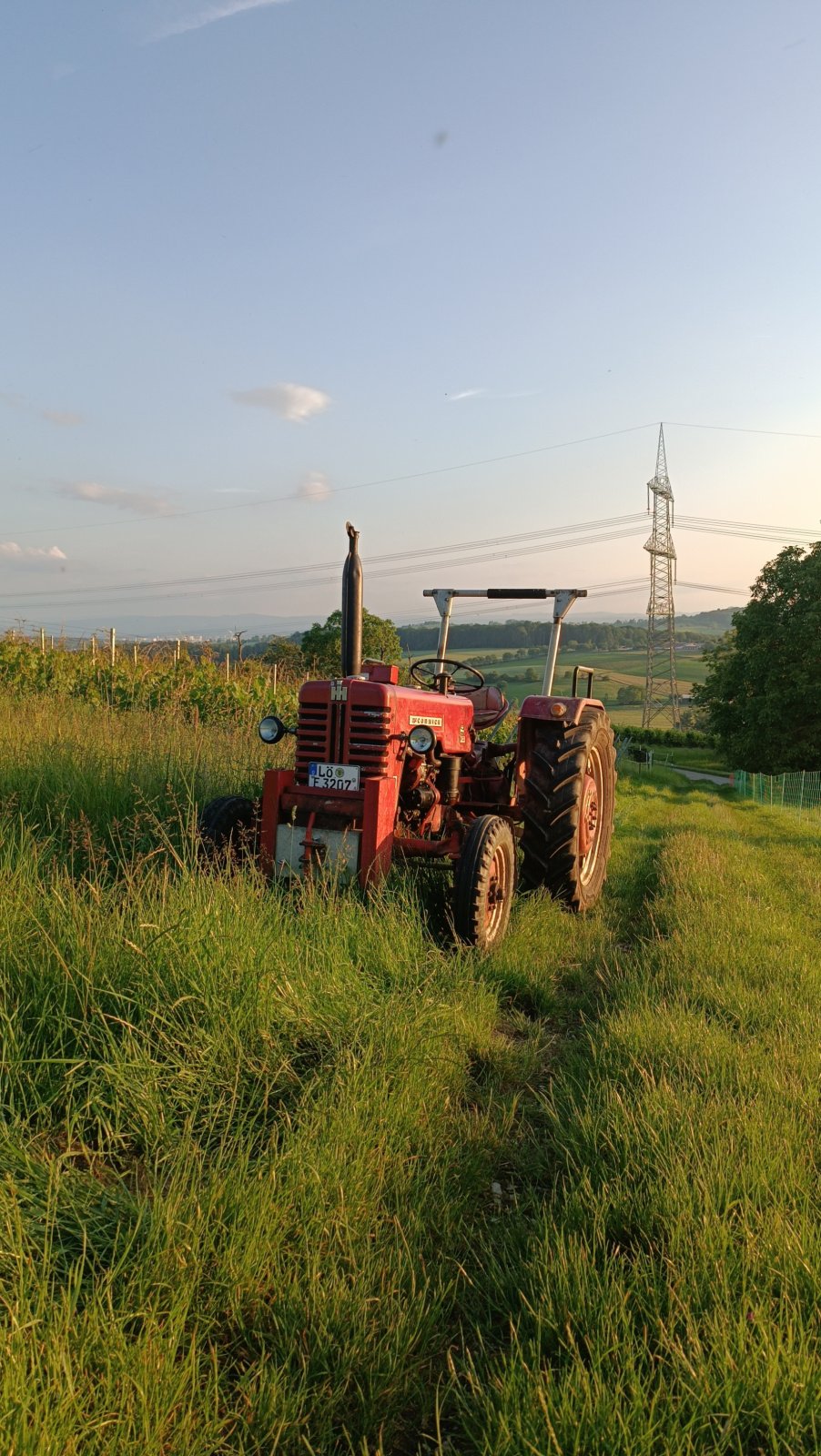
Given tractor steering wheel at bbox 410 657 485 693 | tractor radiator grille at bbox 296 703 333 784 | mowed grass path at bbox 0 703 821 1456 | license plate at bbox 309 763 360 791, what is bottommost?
mowed grass path at bbox 0 703 821 1456

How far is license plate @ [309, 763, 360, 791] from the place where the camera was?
16.5 ft

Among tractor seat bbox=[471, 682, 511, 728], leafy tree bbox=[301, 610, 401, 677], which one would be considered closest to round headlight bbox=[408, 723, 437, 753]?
tractor seat bbox=[471, 682, 511, 728]

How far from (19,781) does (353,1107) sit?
16.1 feet

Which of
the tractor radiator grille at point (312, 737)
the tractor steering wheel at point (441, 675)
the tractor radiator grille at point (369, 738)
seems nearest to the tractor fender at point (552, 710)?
the tractor steering wheel at point (441, 675)

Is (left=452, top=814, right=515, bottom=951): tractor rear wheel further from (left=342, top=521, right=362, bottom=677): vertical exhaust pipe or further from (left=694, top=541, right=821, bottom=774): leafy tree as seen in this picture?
(left=694, top=541, right=821, bottom=774): leafy tree

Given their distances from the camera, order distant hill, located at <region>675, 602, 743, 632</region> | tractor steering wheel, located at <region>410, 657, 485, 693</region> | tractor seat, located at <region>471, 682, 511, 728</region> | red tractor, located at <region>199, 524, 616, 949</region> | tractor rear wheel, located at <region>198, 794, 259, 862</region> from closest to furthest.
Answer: red tractor, located at <region>199, 524, 616, 949</region> < tractor rear wheel, located at <region>198, 794, 259, 862</region> < tractor steering wheel, located at <region>410, 657, 485, 693</region> < tractor seat, located at <region>471, 682, 511, 728</region> < distant hill, located at <region>675, 602, 743, 632</region>

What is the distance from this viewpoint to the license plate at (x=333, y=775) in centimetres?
502

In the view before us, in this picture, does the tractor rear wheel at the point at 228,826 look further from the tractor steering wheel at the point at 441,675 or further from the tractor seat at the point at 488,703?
the tractor seat at the point at 488,703

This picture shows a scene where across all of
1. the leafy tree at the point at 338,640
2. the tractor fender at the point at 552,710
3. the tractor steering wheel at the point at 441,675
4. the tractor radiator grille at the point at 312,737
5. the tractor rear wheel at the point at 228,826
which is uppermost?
the leafy tree at the point at 338,640

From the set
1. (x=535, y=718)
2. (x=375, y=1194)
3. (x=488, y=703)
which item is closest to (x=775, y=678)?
(x=488, y=703)

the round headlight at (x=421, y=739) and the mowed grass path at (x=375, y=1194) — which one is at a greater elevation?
the round headlight at (x=421, y=739)

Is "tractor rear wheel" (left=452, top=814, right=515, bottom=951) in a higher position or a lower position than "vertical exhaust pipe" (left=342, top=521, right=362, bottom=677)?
lower

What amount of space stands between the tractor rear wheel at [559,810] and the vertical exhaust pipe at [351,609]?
1449 mm

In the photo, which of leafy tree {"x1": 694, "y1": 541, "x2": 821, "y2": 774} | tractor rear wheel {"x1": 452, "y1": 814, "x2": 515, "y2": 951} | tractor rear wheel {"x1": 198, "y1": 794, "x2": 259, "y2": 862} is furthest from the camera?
leafy tree {"x1": 694, "y1": 541, "x2": 821, "y2": 774}
